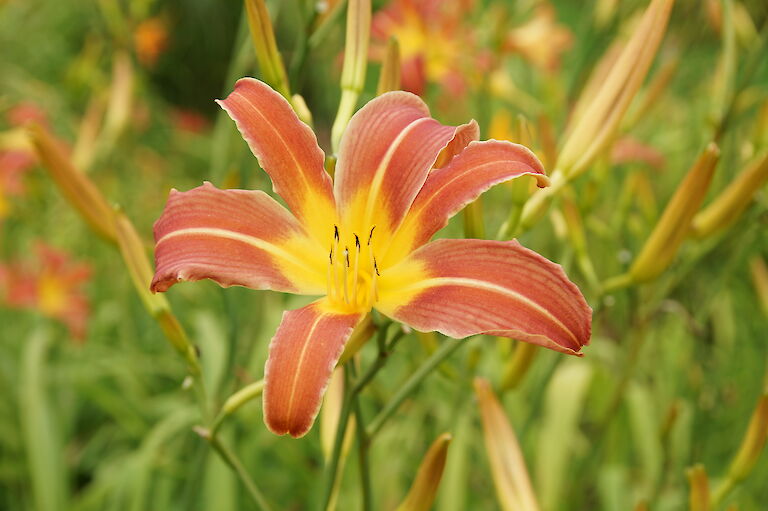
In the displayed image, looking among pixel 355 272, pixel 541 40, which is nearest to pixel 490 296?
pixel 355 272

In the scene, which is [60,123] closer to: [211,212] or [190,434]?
[190,434]

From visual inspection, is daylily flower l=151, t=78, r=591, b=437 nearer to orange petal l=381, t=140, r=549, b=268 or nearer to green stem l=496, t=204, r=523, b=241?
orange petal l=381, t=140, r=549, b=268

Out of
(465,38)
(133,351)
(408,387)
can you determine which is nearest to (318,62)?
(465,38)

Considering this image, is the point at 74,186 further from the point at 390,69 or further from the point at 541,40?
Answer: the point at 541,40

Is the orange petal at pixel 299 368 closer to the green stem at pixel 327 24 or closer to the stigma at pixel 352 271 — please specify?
the stigma at pixel 352 271

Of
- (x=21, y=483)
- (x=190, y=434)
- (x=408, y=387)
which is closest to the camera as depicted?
(x=408, y=387)

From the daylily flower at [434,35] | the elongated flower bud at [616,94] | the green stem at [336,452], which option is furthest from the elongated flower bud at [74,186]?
the daylily flower at [434,35]
